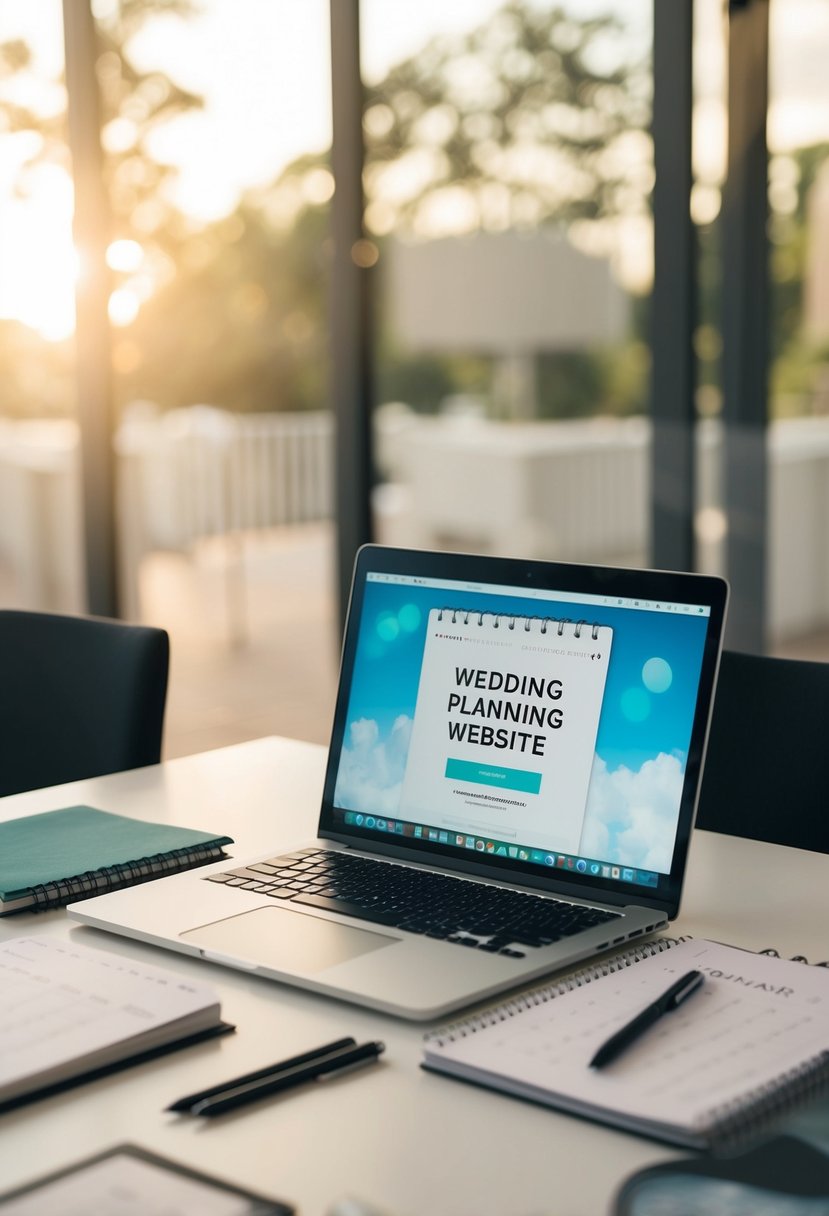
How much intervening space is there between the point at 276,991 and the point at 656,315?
204cm

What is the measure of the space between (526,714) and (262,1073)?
1.32 ft

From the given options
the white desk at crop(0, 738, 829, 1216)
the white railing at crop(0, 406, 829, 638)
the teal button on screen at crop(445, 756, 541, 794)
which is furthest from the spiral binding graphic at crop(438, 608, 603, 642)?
the white railing at crop(0, 406, 829, 638)

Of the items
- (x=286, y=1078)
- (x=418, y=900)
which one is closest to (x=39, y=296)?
(x=418, y=900)

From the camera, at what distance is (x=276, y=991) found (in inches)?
38.7

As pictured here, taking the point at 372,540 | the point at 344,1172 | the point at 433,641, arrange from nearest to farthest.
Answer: the point at 344,1172
the point at 433,641
the point at 372,540

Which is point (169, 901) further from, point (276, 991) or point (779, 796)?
point (779, 796)

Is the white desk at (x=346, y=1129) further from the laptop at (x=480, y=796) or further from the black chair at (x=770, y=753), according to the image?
the black chair at (x=770, y=753)

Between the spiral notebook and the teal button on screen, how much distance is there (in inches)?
7.5

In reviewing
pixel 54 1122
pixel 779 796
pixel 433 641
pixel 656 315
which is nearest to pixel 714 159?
pixel 656 315

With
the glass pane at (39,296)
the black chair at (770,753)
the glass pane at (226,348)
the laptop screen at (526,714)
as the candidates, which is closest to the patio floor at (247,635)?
the glass pane at (226,348)

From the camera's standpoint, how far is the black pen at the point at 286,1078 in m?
0.81

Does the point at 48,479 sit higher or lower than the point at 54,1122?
higher

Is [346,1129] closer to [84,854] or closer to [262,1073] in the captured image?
[262,1073]

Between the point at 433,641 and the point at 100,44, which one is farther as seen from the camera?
the point at 100,44
